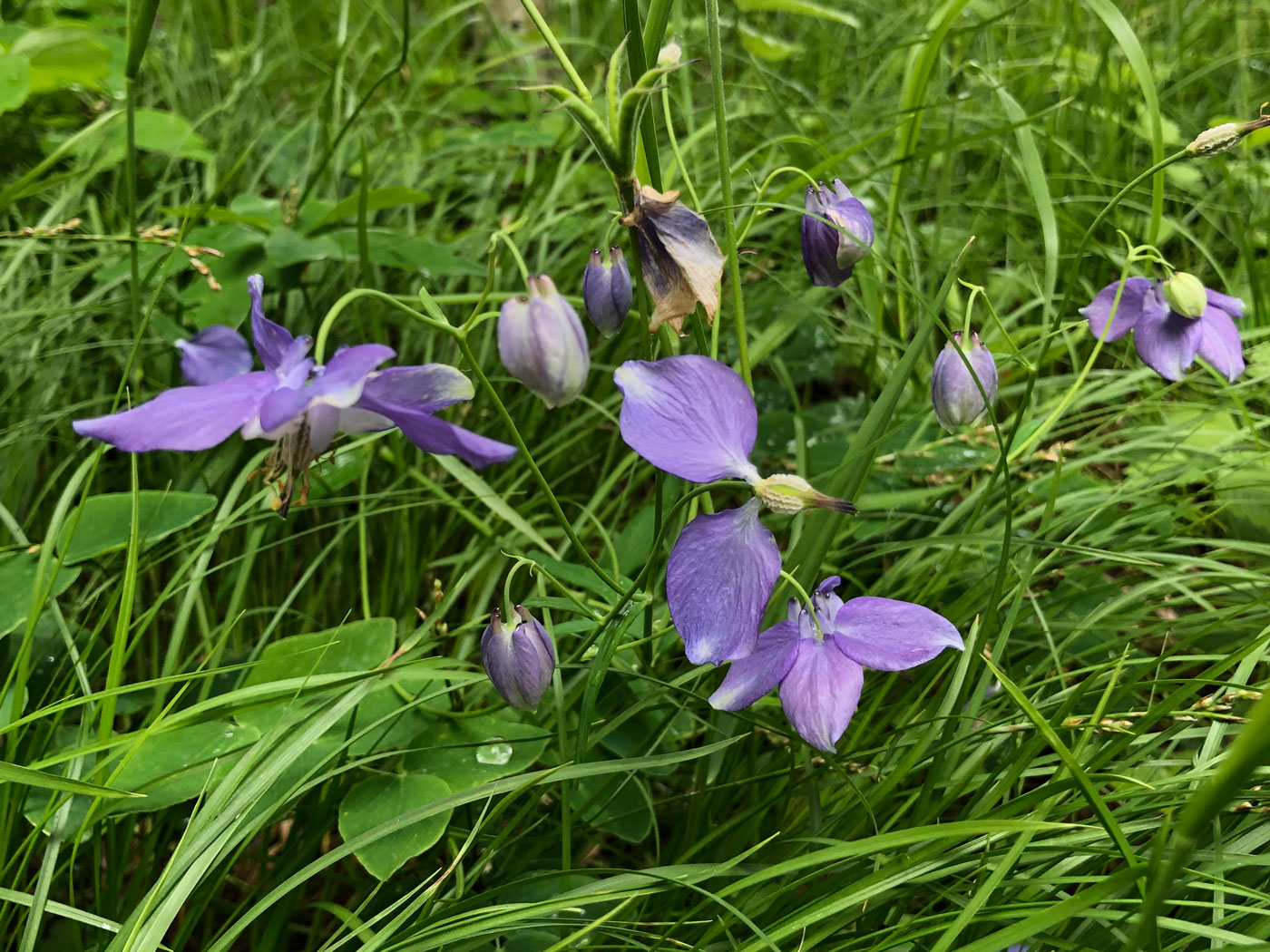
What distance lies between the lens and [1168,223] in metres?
1.90

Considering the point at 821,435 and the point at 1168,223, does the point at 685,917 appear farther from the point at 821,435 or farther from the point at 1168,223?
the point at 1168,223

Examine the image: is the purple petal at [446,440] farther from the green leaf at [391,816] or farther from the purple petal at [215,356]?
the green leaf at [391,816]

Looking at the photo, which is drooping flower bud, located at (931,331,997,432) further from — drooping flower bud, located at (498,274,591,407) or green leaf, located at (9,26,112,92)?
green leaf, located at (9,26,112,92)

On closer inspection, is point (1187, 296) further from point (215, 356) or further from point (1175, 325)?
point (215, 356)

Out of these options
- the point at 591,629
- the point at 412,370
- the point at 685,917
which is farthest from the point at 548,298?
the point at 685,917

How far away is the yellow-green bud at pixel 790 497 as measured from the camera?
30.2 inches

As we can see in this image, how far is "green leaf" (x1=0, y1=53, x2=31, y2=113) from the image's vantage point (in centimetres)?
177

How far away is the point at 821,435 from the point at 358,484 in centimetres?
86

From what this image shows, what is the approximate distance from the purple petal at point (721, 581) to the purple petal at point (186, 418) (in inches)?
15.1

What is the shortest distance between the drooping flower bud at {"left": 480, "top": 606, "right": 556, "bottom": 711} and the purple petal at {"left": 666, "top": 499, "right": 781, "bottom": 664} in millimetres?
186

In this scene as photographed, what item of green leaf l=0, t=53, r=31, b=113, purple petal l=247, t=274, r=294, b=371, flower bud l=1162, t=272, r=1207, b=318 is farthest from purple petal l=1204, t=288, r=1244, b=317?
green leaf l=0, t=53, r=31, b=113

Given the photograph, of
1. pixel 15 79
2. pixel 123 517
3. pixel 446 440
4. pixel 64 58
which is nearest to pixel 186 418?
pixel 446 440

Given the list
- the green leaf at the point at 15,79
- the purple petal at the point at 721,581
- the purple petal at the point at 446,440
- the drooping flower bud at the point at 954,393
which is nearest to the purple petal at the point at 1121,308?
the drooping flower bud at the point at 954,393

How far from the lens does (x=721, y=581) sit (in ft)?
2.56
